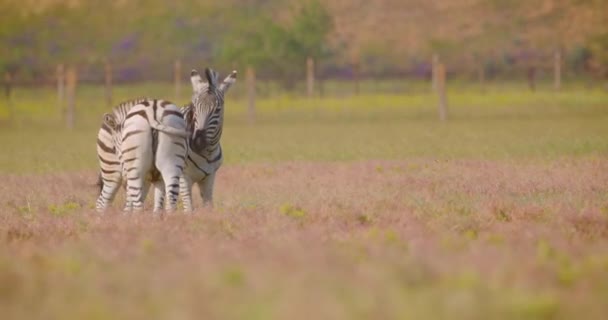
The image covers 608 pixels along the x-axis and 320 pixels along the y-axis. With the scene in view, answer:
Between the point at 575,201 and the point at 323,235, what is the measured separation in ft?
14.4

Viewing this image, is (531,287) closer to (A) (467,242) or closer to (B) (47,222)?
(A) (467,242)

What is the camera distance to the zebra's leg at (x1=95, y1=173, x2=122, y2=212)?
591 inches

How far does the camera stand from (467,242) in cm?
1064

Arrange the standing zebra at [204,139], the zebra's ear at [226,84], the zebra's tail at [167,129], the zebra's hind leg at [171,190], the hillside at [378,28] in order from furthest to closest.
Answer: the hillside at [378,28] → the zebra's ear at [226,84] → the standing zebra at [204,139] → the zebra's hind leg at [171,190] → the zebra's tail at [167,129]

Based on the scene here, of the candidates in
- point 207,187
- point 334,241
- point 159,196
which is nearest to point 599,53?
point 207,187

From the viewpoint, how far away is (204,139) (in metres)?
14.6

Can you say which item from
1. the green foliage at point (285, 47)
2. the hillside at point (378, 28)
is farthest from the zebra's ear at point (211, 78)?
the hillside at point (378, 28)

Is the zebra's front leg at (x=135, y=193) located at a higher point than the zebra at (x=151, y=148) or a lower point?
lower

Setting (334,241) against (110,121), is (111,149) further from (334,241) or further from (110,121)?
(334,241)

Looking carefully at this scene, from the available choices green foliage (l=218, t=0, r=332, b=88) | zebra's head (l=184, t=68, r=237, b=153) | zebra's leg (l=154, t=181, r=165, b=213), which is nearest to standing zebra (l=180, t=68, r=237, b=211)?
zebra's head (l=184, t=68, r=237, b=153)

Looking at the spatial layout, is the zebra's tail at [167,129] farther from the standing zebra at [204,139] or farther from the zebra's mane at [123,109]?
the zebra's mane at [123,109]

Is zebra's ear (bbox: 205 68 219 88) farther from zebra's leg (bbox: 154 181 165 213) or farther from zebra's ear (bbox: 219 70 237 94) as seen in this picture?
zebra's leg (bbox: 154 181 165 213)

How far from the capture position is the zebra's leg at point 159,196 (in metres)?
14.4

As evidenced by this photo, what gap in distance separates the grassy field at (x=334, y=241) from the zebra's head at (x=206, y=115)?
86 cm
